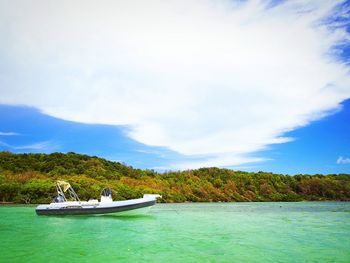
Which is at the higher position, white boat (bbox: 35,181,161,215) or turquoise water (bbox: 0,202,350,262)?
white boat (bbox: 35,181,161,215)

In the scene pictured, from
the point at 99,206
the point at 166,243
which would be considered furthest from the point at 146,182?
the point at 166,243

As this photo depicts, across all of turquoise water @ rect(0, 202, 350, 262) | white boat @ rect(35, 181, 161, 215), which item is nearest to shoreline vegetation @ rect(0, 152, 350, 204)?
white boat @ rect(35, 181, 161, 215)

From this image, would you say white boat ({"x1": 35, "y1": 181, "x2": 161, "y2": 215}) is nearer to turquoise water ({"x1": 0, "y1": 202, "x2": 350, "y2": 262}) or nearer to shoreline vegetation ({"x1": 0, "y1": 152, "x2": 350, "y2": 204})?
turquoise water ({"x1": 0, "y1": 202, "x2": 350, "y2": 262})

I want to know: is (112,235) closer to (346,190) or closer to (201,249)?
(201,249)

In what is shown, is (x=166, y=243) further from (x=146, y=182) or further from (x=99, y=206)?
(x=146, y=182)

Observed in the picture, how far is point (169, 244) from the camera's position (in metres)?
16.6

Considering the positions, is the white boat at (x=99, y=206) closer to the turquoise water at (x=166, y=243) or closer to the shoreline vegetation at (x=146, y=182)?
the turquoise water at (x=166, y=243)

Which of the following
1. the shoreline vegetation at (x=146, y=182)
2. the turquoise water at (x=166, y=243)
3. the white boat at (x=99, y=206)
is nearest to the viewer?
the turquoise water at (x=166, y=243)

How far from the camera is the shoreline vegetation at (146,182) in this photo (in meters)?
54.0

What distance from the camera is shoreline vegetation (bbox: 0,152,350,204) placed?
177 feet

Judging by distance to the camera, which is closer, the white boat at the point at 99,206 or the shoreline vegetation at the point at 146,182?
the white boat at the point at 99,206

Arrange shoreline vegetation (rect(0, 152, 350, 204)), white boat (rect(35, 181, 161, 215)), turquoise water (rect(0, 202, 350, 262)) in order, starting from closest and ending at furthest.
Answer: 1. turquoise water (rect(0, 202, 350, 262))
2. white boat (rect(35, 181, 161, 215))
3. shoreline vegetation (rect(0, 152, 350, 204))

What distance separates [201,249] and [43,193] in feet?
142

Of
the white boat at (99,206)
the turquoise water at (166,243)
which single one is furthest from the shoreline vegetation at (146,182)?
the turquoise water at (166,243)
